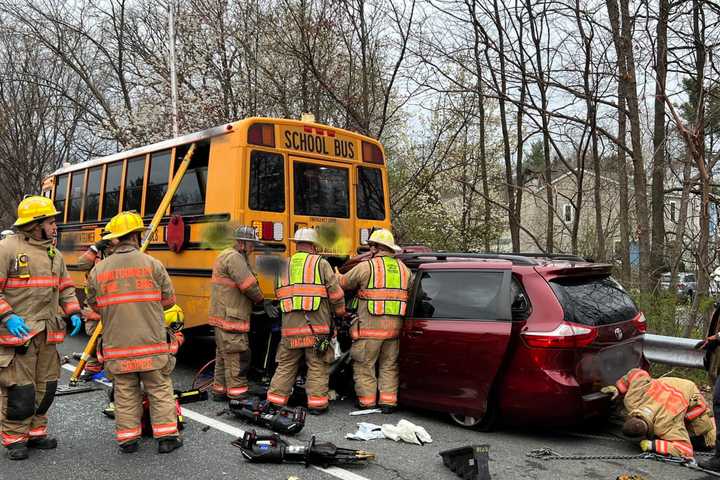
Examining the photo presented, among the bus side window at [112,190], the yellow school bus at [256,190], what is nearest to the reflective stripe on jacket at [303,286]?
the yellow school bus at [256,190]

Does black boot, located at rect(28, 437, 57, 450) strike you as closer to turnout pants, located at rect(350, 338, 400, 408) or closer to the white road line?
the white road line

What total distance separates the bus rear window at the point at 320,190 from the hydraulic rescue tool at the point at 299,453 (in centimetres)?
313

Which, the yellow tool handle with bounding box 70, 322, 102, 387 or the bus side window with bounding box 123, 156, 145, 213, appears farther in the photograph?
the bus side window with bounding box 123, 156, 145, 213

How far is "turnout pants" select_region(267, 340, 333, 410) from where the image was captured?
5.96m

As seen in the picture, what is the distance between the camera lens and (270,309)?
6.65 metres

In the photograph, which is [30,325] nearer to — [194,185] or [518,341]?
[194,185]

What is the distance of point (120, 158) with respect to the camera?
8773 millimetres

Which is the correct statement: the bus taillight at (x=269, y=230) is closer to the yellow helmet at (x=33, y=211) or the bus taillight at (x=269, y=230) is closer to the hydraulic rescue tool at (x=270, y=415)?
the hydraulic rescue tool at (x=270, y=415)

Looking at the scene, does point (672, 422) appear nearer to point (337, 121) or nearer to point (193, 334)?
point (193, 334)

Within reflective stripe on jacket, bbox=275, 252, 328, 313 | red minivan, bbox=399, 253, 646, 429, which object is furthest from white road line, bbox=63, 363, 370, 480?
red minivan, bbox=399, 253, 646, 429

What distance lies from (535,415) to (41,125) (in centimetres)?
2578

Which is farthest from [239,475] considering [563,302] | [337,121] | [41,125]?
[41,125]

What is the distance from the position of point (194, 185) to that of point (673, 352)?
5.31 meters

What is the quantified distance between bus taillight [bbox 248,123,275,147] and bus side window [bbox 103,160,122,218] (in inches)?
113
